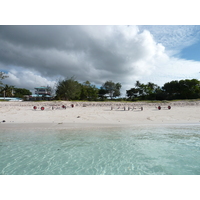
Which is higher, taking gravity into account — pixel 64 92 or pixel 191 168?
pixel 64 92

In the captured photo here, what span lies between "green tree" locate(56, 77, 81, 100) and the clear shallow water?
33.6m

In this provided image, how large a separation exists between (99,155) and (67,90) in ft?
123

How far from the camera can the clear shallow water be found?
4.17m

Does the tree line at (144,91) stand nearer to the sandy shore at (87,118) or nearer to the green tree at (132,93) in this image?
the green tree at (132,93)

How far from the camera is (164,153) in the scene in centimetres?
535

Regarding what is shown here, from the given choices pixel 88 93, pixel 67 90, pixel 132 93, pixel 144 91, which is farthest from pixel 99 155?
pixel 132 93

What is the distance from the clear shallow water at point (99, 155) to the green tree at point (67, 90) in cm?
3361

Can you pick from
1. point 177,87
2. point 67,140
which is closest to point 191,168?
point 67,140

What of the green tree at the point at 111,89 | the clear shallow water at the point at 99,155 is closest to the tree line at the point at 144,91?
the green tree at the point at 111,89

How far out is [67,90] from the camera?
40.6 meters

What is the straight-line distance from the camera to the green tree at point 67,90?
1583 inches
